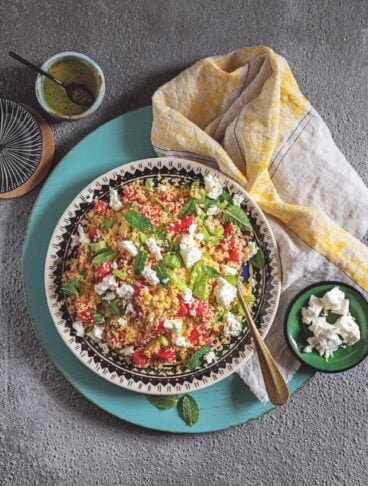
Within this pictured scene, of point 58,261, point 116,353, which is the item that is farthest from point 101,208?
point 116,353

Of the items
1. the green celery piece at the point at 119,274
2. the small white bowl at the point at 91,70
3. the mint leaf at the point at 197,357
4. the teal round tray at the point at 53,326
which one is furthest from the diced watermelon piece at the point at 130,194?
the mint leaf at the point at 197,357

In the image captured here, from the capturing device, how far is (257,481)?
227 cm

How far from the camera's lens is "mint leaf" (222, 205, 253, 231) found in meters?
1.92

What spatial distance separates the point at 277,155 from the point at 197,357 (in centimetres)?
90

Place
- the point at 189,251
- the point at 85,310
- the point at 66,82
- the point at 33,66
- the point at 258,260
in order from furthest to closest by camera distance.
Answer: the point at 66,82 < the point at 33,66 < the point at 258,260 < the point at 85,310 < the point at 189,251

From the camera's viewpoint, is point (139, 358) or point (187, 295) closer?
point (187, 295)

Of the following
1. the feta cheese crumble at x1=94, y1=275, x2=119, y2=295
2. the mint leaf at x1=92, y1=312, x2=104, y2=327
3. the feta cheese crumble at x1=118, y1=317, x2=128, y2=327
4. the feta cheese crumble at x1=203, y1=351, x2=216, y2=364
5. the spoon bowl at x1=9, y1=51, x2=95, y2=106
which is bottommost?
the feta cheese crumble at x1=203, y1=351, x2=216, y2=364

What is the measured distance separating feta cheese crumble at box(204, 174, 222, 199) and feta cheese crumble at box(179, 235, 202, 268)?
217 millimetres

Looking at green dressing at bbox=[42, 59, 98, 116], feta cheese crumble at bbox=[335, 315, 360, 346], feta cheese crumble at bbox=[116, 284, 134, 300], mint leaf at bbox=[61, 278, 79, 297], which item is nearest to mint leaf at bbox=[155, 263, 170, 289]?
feta cheese crumble at bbox=[116, 284, 134, 300]

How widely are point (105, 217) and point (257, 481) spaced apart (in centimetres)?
142

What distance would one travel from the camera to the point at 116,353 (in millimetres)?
1976

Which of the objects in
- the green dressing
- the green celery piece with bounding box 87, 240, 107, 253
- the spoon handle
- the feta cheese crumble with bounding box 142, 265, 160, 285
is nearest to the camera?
the feta cheese crumble with bounding box 142, 265, 160, 285

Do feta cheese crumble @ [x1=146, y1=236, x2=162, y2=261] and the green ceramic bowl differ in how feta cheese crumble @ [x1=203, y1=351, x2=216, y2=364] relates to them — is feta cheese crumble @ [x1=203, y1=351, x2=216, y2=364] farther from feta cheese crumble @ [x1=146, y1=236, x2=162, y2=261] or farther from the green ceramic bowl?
feta cheese crumble @ [x1=146, y1=236, x2=162, y2=261]

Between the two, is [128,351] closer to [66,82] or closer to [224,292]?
Answer: [224,292]
